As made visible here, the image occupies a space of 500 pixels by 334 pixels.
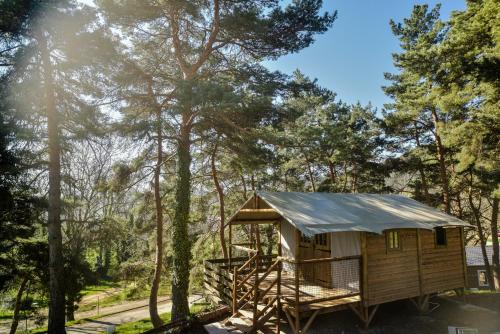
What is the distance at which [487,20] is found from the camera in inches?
408

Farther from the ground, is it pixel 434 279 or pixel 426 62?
pixel 426 62

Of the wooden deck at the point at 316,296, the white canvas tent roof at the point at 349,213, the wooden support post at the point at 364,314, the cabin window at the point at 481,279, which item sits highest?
the white canvas tent roof at the point at 349,213

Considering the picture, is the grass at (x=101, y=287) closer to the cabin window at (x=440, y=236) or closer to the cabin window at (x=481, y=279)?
the cabin window at (x=440, y=236)

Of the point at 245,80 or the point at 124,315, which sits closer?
the point at 245,80

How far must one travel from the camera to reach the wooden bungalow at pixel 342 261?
8180 mm

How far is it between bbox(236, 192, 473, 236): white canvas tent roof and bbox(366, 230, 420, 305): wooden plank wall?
58 centimetres

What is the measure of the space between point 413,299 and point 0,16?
1604 cm

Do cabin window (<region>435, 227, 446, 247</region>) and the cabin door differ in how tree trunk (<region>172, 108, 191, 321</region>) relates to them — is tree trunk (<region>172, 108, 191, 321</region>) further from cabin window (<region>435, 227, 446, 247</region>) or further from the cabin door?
cabin window (<region>435, 227, 446, 247</region>)

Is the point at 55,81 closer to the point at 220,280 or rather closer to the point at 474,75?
the point at 220,280

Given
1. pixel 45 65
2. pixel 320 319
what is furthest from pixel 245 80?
pixel 320 319

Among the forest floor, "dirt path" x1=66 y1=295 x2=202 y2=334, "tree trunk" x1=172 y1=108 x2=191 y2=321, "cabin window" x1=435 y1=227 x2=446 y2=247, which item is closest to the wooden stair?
the forest floor

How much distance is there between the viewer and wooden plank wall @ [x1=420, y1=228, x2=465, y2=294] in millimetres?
10227

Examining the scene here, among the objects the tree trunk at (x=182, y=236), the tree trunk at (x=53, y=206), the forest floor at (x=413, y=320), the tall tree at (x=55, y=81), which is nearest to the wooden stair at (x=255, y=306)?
the forest floor at (x=413, y=320)

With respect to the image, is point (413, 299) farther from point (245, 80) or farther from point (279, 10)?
point (279, 10)
